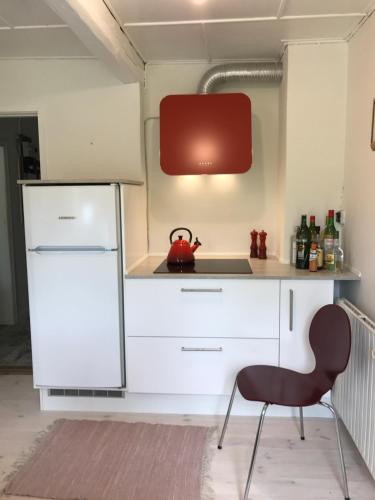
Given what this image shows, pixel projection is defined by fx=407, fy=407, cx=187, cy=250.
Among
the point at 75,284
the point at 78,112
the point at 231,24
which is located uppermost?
the point at 231,24

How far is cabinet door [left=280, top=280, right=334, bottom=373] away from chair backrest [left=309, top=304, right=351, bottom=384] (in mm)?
139

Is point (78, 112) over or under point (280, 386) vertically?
over

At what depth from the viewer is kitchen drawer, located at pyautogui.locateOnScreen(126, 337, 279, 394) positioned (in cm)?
238

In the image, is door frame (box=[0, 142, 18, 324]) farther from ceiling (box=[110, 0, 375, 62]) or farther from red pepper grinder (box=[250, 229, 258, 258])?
red pepper grinder (box=[250, 229, 258, 258])

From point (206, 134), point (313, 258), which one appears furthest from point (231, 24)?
point (313, 258)

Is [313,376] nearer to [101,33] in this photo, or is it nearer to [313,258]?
[313,258]

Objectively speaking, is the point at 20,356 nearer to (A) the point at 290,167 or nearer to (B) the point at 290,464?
(B) the point at 290,464

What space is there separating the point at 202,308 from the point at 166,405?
2.28ft

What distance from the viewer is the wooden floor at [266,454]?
6.15 feet

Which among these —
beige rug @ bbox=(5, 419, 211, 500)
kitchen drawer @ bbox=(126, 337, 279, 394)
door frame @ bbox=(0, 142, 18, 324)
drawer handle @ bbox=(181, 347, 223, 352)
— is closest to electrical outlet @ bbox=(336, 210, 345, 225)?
kitchen drawer @ bbox=(126, 337, 279, 394)

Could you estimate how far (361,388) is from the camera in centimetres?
195

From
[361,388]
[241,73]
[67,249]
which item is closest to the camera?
[361,388]

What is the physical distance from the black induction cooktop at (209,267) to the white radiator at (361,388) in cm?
63

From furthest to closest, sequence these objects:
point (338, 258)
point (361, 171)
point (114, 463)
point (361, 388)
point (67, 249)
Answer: point (338, 258), point (67, 249), point (361, 171), point (114, 463), point (361, 388)
